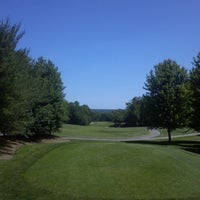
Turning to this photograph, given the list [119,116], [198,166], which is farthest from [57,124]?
[119,116]

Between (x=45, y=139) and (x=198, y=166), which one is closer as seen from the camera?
(x=198, y=166)

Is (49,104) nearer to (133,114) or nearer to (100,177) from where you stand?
(100,177)

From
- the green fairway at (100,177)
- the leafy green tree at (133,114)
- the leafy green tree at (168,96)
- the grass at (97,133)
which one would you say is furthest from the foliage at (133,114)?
the green fairway at (100,177)

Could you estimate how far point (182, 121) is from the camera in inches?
1406

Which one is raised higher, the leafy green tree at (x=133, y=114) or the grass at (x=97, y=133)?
the leafy green tree at (x=133, y=114)

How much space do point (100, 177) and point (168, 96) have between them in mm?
24051

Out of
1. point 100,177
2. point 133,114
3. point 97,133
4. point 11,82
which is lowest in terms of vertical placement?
point 100,177

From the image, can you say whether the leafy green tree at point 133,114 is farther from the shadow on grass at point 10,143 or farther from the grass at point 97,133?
the shadow on grass at point 10,143

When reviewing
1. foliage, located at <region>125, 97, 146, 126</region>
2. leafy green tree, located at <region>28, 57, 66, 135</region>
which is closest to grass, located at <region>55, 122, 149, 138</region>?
Result: leafy green tree, located at <region>28, 57, 66, 135</region>

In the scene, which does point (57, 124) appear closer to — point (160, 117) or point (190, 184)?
point (160, 117)

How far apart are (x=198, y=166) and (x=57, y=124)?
71.0 ft

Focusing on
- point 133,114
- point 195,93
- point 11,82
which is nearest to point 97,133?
point 195,93

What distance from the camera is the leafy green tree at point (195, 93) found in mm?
30892

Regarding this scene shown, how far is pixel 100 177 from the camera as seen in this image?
12.9 meters
